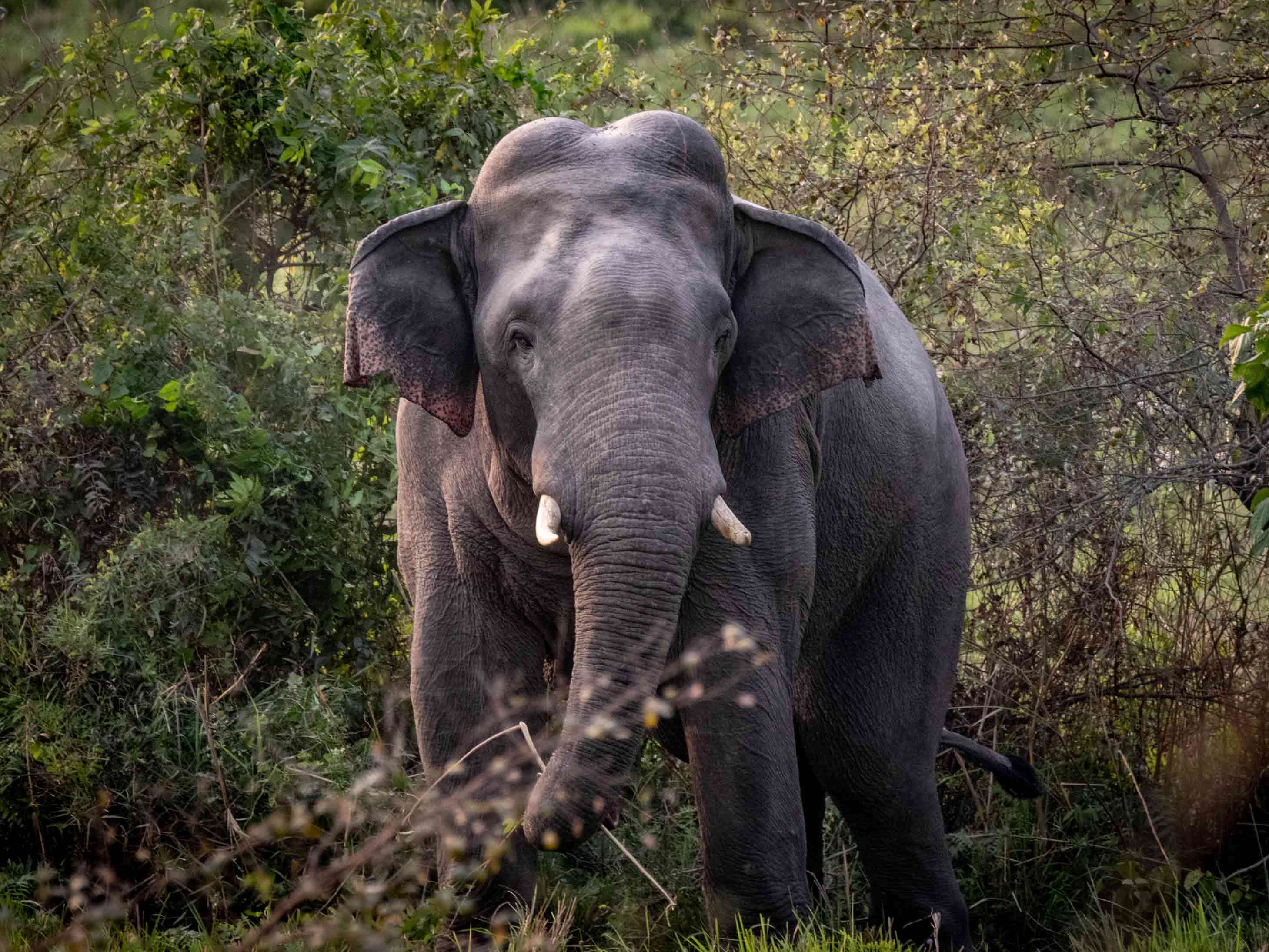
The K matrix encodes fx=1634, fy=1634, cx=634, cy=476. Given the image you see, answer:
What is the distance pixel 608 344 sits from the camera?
3977 millimetres

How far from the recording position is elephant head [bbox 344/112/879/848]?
3.90 metres

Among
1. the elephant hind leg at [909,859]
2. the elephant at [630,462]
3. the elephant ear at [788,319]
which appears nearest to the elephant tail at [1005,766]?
the elephant hind leg at [909,859]

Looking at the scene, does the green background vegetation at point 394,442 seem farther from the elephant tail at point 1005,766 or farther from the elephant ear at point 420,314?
the elephant ear at point 420,314

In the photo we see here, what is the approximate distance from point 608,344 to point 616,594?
0.61m

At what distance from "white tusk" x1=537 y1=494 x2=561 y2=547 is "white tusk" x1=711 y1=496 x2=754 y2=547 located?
1.26ft

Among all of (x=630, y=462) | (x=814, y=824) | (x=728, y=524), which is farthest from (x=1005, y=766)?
(x=630, y=462)

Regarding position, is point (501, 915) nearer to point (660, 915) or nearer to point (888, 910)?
point (660, 915)

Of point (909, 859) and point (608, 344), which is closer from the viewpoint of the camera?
point (608, 344)

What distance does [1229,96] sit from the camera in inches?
291

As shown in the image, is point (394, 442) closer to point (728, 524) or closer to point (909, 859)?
point (909, 859)

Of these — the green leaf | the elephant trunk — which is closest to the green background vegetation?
the green leaf

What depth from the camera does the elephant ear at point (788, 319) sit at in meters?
4.54

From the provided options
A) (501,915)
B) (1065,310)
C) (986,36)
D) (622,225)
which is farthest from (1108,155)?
(501,915)

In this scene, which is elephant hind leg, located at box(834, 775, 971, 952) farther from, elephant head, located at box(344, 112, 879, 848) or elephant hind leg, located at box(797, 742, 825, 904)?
elephant head, located at box(344, 112, 879, 848)
